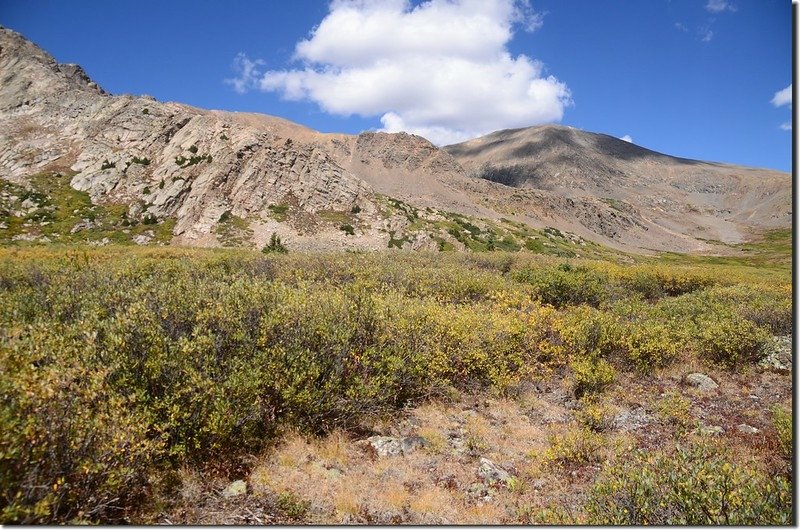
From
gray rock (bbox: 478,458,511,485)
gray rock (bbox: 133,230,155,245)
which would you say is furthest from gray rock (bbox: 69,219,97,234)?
gray rock (bbox: 478,458,511,485)

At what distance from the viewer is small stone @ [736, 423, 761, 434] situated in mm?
9516

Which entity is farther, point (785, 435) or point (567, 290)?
point (567, 290)

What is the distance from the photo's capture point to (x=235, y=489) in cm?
673

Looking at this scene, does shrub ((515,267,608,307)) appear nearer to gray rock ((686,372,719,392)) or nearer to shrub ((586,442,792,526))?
gray rock ((686,372,719,392))

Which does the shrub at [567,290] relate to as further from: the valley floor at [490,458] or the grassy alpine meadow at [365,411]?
the valley floor at [490,458]

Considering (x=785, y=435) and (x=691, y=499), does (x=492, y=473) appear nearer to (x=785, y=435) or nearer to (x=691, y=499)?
(x=691, y=499)

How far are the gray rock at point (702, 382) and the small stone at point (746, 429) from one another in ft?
7.61

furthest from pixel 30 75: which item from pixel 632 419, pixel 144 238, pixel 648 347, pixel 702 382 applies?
pixel 702 382

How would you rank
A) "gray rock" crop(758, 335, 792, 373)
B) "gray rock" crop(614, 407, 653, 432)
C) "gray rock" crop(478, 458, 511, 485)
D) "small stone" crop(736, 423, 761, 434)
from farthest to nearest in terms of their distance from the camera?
"gray rock" crop(758, 335, 792, 373) → "gray rock" crop(614, 407, 653, 432) → "small stone" crop(736, 423, 761, 434) → "gray rock" crop(478, 458, 511, 485)

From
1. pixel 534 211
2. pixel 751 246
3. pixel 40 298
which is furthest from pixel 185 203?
pixel 751 246

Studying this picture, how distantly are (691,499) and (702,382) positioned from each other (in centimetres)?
872

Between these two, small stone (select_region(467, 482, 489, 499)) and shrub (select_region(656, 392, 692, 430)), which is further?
shrub (select_region(656, 392, 692, 430))

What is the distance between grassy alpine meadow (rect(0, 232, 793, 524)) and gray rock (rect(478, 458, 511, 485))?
17 cm

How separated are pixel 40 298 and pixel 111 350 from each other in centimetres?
576
